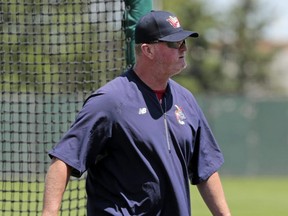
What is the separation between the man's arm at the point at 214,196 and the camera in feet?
20.1

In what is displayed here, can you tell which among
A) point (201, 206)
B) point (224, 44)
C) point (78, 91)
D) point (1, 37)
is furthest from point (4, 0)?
point (224, 44)

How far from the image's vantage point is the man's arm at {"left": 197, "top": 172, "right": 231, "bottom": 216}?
612 centimetres

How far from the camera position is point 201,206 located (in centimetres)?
1970

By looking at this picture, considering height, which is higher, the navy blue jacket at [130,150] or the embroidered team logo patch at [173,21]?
the embroidered team logo patch at [173,21]

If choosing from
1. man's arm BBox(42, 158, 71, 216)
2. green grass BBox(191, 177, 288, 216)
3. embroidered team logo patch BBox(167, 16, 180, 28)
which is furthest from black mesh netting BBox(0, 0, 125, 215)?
green grass BBox(191, 177, 288, 216)

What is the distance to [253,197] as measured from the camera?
23.1 m

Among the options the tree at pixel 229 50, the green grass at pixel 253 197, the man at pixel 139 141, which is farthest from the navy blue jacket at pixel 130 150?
the tree at pixel 229 50

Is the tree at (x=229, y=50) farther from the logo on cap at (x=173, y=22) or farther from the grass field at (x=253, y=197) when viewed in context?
the logo on cap at (x=173, y=22)

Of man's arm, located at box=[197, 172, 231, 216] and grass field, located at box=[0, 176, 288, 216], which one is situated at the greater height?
man's arm, located at box=[197, 172, 231, 216]

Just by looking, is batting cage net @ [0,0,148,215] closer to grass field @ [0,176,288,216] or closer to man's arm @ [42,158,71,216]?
man's arm @ [42,158,71,216]

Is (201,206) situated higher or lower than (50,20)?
lower

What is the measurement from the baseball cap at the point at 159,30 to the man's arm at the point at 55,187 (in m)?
0.90

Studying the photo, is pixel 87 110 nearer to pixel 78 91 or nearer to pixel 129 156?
pixel 129 156

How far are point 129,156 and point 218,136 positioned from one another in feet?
83.5
